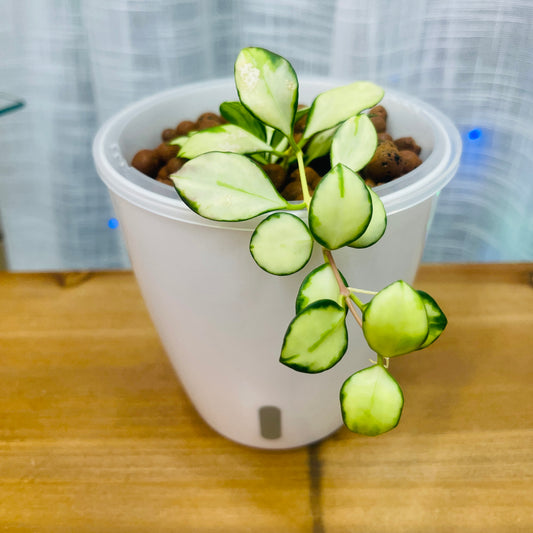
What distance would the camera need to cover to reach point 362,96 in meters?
0.32

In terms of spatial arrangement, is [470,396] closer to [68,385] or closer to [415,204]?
[415,204]

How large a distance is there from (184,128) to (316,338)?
0.23m

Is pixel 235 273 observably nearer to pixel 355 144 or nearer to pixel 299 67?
pixel 355 144

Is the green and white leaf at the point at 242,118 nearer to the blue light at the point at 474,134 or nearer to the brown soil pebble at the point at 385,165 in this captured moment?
the brown soil pebble at the point at 385,165

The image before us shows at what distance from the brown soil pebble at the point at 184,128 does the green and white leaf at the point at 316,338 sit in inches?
8.8

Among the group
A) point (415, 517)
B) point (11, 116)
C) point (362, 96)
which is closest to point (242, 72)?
point (362, 96)

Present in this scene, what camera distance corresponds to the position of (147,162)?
37 centimetres

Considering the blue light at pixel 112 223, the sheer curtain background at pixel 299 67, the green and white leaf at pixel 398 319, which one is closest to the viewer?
the green and white leaf at pixel 398 319

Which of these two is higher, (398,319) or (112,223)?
(398,319)

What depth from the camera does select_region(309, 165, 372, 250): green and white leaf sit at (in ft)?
0.81

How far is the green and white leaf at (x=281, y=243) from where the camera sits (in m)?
0.26

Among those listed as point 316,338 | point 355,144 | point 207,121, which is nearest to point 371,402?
point 316,338

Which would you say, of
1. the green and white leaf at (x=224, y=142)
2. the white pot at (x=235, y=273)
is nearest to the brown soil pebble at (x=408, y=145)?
the white pot at (x=235, y=273)

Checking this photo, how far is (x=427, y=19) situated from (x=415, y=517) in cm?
48
